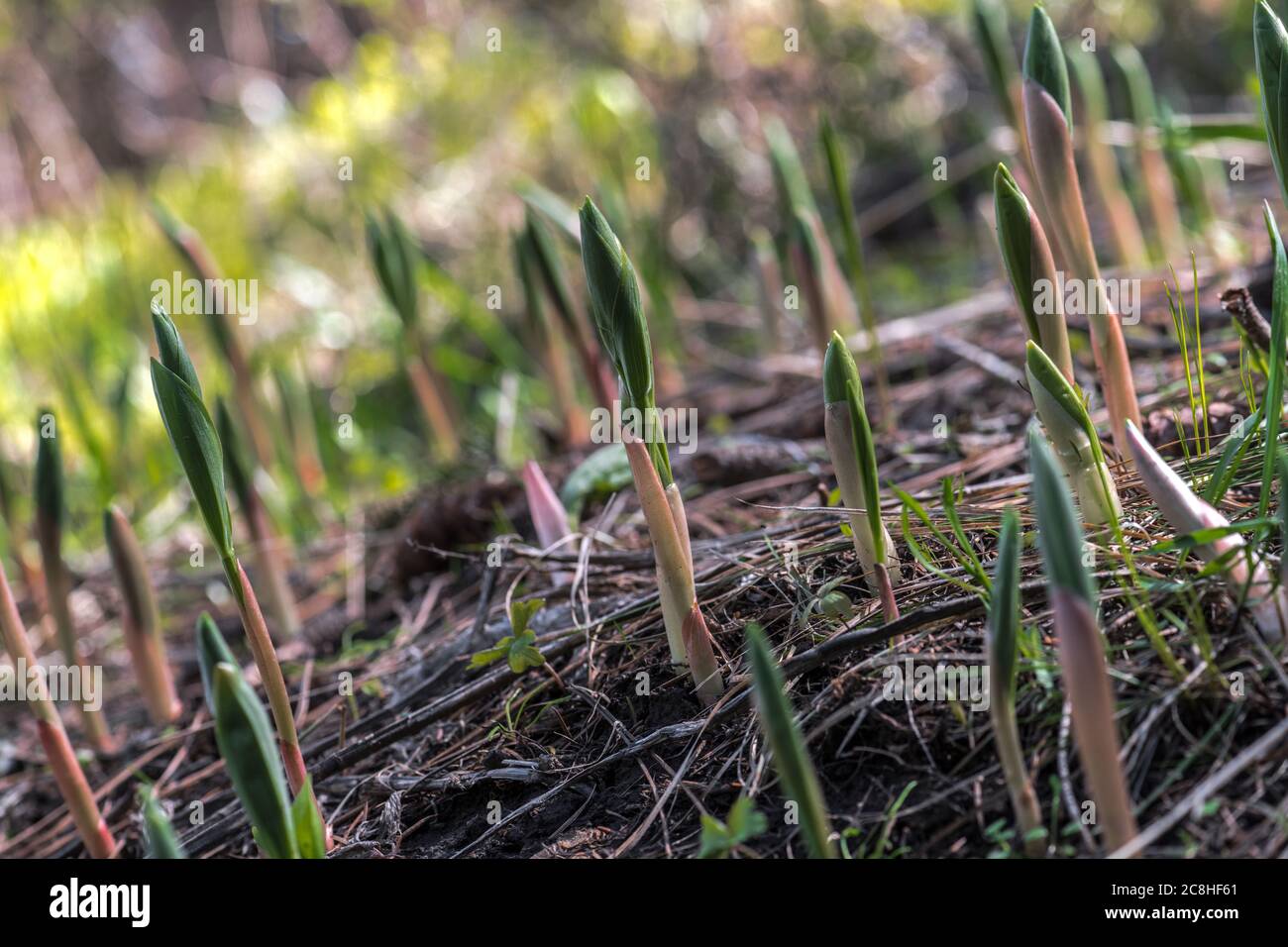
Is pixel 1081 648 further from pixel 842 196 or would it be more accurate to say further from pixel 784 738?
pixel 842 196

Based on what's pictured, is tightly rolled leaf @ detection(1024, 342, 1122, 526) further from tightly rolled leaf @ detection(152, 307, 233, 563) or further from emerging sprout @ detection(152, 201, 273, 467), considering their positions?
emerging sprout @ detection(152, 201, 273, 467)

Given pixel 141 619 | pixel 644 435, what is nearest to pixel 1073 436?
pixel 644 435

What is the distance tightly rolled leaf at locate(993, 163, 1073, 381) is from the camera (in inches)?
55.8

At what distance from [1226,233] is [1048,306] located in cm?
Answer: 175

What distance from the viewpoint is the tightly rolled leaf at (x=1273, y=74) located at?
1.34 m

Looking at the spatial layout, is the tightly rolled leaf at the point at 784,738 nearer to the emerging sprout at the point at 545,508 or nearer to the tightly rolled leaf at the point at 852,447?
the tightly rolled leaf at the point at 852,447

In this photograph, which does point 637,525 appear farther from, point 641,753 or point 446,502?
point 641,753

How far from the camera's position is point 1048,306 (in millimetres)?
1471

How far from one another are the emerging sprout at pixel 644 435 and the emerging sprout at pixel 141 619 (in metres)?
1.08

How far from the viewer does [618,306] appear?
1347mm

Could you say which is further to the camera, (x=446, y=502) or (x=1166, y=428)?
(x=446, y=502)
